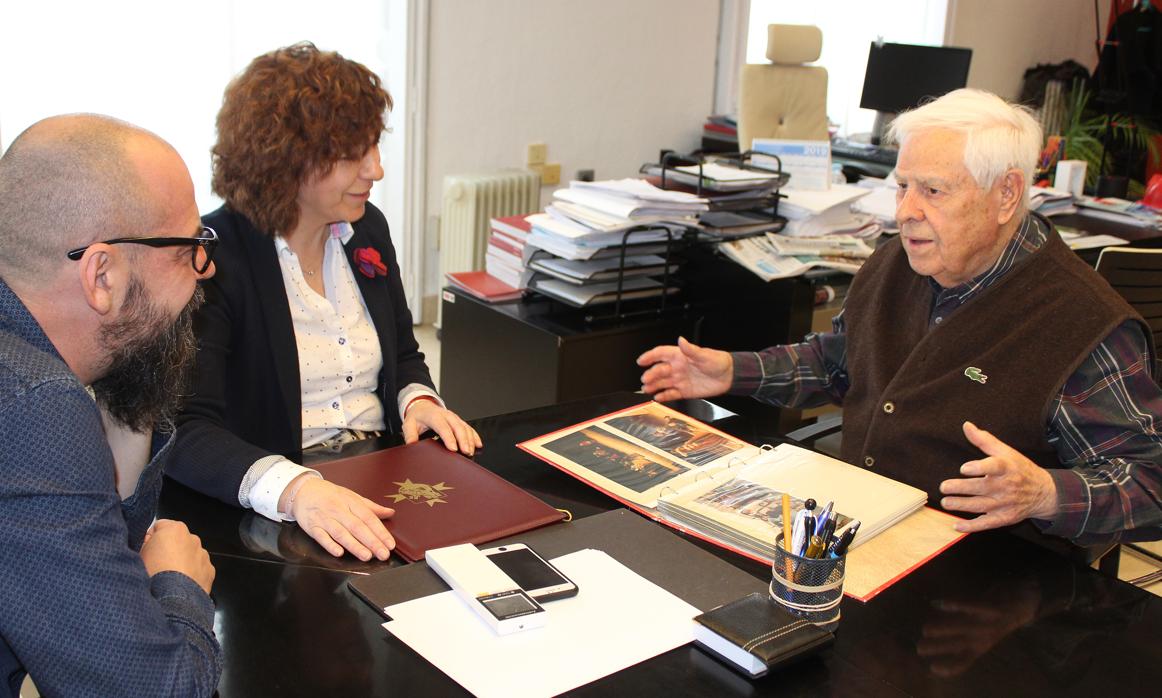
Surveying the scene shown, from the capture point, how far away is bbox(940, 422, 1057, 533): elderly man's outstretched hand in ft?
4.58

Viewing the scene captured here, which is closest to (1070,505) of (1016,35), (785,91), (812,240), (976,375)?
(976,375)

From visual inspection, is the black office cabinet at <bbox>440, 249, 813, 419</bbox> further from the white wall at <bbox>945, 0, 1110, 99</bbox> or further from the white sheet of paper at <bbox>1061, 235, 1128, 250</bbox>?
the white wall at <bbox>945, 0, 1110, 99</bbox>

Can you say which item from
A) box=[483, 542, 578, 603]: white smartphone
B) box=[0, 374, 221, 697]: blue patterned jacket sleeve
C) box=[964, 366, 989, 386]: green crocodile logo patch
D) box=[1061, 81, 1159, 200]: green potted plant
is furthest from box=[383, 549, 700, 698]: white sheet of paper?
box=[1061, 81, 1159, 200]: green potted plant

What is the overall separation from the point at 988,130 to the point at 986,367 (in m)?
0.39

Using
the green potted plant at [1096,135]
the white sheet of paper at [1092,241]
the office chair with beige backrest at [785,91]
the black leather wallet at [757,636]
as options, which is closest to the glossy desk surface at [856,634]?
the black leather wallet at [757,636]

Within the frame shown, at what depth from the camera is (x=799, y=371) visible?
199cm

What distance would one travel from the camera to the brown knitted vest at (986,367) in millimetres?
1599

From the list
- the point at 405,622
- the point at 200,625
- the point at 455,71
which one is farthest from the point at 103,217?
the point at 455,71

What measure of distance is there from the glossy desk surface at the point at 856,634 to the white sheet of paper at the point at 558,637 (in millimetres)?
19

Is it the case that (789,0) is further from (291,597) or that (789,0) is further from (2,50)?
(291,597)

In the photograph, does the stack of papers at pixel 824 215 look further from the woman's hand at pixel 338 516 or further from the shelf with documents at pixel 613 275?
the woman's hand at pixel 338 516

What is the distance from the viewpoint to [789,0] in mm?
5879

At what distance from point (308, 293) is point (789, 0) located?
15.6 ft

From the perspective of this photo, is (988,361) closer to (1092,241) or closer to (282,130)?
(282,130)
